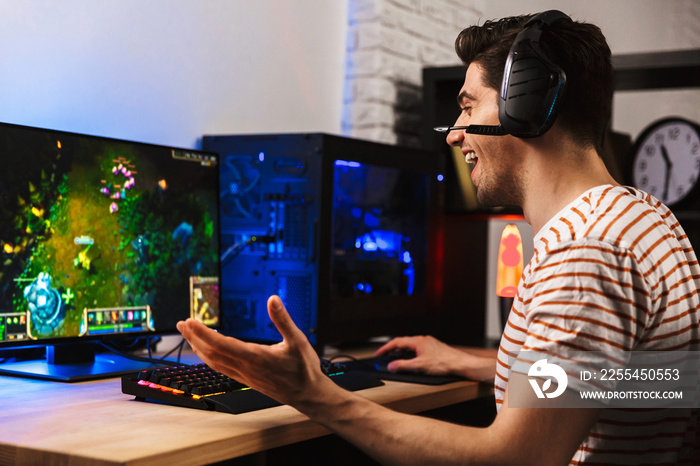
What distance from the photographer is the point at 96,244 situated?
1.36 meters

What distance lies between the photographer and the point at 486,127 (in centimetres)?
115

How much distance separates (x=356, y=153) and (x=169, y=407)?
2.82 ft

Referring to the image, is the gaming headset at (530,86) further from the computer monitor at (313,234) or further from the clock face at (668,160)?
the clock face at (668,160)

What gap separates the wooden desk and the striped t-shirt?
0.32 meters

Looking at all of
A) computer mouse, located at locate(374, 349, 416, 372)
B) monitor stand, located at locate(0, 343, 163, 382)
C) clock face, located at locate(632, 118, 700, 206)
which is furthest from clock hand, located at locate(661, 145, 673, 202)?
monitor stand, located at locate(0, 343, 163, 382)

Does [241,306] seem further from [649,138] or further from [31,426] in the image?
[649,138]

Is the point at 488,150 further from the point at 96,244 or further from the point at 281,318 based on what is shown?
the point at 96,244

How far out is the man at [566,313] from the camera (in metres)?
0.85

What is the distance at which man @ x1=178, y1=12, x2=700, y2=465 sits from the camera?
85cm

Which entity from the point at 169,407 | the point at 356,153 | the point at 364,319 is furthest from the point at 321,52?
the point at 169,407

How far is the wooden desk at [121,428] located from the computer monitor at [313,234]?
0.48 metres

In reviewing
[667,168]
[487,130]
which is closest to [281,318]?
[487,130]

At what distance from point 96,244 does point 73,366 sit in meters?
0.21

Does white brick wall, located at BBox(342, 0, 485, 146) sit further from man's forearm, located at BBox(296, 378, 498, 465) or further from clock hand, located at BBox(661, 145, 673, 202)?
man's forearm, located at BBox(296, 378, 498, 465)
